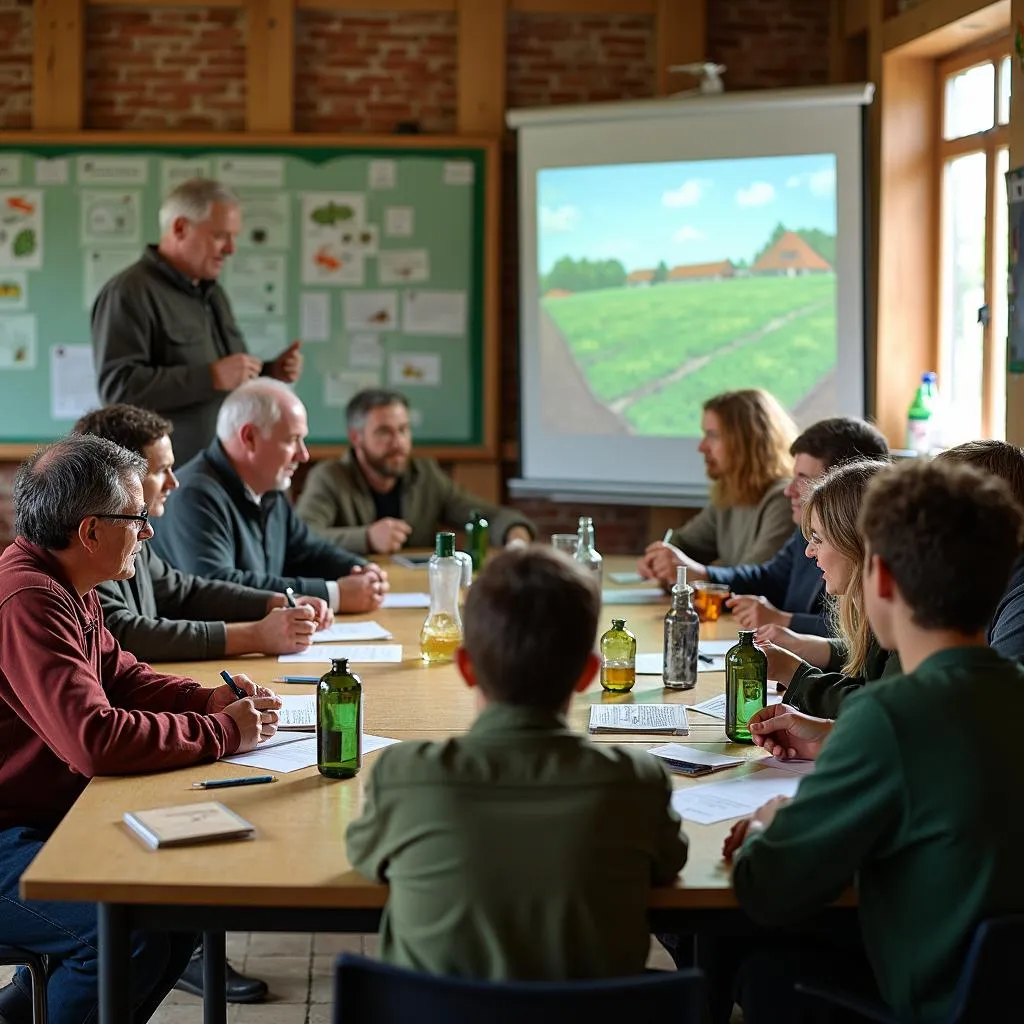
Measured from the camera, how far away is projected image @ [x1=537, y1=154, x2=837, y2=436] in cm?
560

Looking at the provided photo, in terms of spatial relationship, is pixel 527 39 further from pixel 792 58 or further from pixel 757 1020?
pixel 757 1020

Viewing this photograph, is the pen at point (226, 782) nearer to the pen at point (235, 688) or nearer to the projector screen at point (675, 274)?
the pen at point (235, 688)

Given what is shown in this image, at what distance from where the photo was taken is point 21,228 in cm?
611

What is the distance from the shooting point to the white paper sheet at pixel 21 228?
6090 mm

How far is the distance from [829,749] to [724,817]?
0.36 metres

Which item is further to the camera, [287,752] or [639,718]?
[639,718]

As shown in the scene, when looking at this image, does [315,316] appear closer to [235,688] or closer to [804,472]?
[804,472]

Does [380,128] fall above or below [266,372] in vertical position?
above

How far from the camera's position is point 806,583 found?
11.8 ft

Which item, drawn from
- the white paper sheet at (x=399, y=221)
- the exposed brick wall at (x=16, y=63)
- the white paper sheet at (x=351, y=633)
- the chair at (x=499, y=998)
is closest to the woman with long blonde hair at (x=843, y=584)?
the chair at (x=499, y=998)

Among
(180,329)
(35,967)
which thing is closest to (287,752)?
(35,967)

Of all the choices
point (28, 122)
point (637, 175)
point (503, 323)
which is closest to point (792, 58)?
point (637, 175)

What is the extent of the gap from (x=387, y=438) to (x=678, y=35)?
240 cm

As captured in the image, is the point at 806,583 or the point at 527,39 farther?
the point at 527,39
